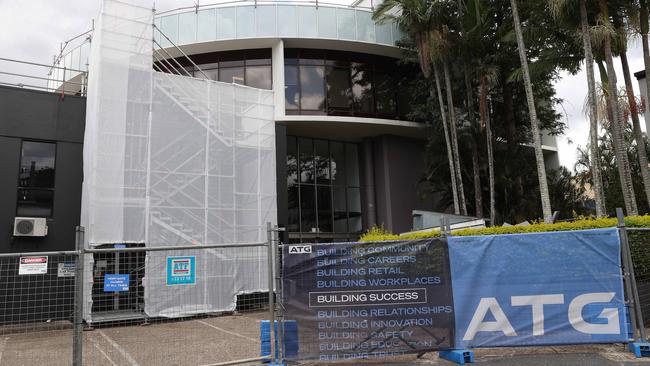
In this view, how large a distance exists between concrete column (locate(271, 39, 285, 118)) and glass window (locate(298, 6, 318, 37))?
1.02 m

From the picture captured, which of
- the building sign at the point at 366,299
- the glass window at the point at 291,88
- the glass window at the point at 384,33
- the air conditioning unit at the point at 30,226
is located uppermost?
the glass window at the point at 384,33

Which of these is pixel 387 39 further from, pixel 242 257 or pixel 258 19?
pixel 242 257

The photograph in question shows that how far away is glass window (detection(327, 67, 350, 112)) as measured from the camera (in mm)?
20688

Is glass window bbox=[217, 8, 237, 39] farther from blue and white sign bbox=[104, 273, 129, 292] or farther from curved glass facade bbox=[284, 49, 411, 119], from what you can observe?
blue and white sign bbox=[104, 273, 129, 292]

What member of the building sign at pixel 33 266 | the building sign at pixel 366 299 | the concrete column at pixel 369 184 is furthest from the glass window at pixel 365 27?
the building sign at pixel 33 266

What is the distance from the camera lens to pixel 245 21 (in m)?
19.7

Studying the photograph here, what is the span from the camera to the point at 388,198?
21906mm

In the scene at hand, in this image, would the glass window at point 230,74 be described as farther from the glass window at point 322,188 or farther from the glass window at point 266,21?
the glass window at point 322,188

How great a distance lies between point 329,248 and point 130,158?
9.26 metres

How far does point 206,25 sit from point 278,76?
362cm

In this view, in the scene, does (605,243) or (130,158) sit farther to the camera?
(130,158)

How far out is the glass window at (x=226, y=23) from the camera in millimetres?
19688

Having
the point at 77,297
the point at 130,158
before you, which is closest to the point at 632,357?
the point at 77,297

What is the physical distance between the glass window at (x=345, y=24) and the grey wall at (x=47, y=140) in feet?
34.1
